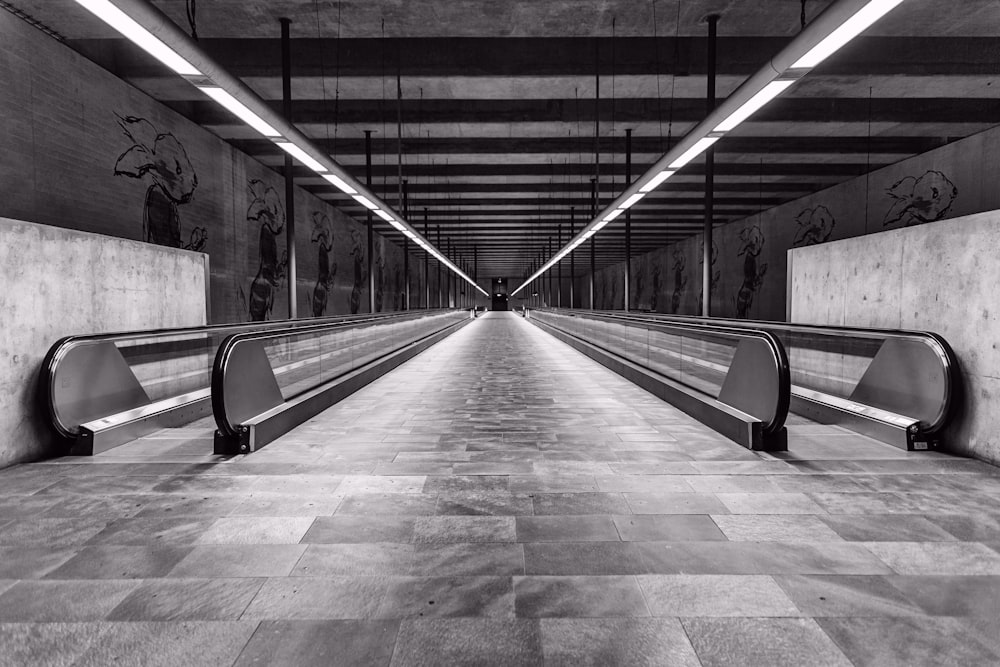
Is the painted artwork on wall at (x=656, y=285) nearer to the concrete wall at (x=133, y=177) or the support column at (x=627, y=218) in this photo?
the support column at (x=627, y=218)

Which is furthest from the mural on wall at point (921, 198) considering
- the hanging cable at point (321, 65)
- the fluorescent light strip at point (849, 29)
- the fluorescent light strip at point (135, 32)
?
the fluorescent light strip at point (135, 32)

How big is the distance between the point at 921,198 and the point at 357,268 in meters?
18.6

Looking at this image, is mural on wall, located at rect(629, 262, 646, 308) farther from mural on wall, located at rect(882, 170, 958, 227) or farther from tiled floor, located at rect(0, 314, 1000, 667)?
tiled floor, located at rect(0, 314, 1000, 667)

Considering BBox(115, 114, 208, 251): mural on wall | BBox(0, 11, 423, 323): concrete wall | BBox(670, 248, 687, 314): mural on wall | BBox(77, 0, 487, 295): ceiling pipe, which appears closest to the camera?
BBox(77, 0, 487, 295): ceiling pipe

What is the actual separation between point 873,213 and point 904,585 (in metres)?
16.5

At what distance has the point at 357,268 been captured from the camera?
69.6ft

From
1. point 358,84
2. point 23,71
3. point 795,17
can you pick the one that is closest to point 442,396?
point 358,84

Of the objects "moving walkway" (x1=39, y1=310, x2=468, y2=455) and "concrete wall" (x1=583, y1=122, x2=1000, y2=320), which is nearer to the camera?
"moving walkway" (x1=39, y1=310, x2=468, y2=455)

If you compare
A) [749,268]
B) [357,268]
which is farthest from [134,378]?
[749,268]

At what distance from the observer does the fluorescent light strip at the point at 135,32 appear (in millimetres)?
2988

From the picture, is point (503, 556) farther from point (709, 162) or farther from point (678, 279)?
point (678, 279)

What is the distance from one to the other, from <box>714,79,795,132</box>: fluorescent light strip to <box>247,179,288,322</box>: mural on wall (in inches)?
443

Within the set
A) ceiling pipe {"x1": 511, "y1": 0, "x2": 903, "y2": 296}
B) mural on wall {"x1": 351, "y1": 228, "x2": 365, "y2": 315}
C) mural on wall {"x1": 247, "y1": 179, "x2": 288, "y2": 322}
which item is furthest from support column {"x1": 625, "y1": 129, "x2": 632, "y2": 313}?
mural on wall {"x1": 351, "y1": 228, "x2": 365, "y2": 315}

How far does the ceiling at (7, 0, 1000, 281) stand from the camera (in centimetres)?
721
